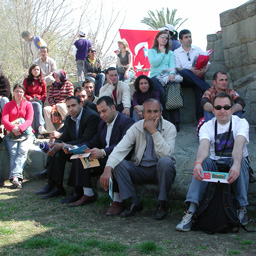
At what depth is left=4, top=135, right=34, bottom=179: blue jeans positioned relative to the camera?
639 centimetres

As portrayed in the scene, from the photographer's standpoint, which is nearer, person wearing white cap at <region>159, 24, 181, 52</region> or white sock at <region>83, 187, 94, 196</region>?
white sock at <region>83, 187, 94, 196</region>

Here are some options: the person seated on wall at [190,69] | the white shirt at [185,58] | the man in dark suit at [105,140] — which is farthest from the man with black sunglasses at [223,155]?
the white shirt at [185,58]

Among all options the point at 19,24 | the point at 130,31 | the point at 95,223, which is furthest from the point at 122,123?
the point at 19,24

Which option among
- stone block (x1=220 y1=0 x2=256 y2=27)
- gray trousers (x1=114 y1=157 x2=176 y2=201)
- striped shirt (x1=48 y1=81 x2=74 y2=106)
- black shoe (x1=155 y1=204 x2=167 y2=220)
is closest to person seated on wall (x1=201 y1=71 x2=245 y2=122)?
gray trousers (x1=114 y1=157 x2=176 y2=201)

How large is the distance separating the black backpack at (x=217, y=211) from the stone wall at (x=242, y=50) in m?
3.33

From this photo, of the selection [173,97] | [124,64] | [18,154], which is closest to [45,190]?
[18,154]

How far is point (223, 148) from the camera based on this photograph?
160 inches

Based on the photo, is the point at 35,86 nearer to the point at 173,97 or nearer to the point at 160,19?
the point at 173,97

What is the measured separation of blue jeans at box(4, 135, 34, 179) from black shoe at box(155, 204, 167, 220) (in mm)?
2917

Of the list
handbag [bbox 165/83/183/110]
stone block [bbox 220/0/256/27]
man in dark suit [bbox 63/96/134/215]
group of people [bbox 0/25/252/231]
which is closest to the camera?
group of people [bbox 0/25/252/231]

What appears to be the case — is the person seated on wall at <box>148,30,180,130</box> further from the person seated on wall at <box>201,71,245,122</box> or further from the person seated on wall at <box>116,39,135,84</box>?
the person seated on wall at <box>116,39,135,84</box>

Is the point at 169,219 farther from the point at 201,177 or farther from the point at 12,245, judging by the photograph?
the point at 12,245

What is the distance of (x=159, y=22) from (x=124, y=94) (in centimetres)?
2002

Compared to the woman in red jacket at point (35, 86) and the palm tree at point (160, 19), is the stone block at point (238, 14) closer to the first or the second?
the woman in red jacket at point (35, 86)
